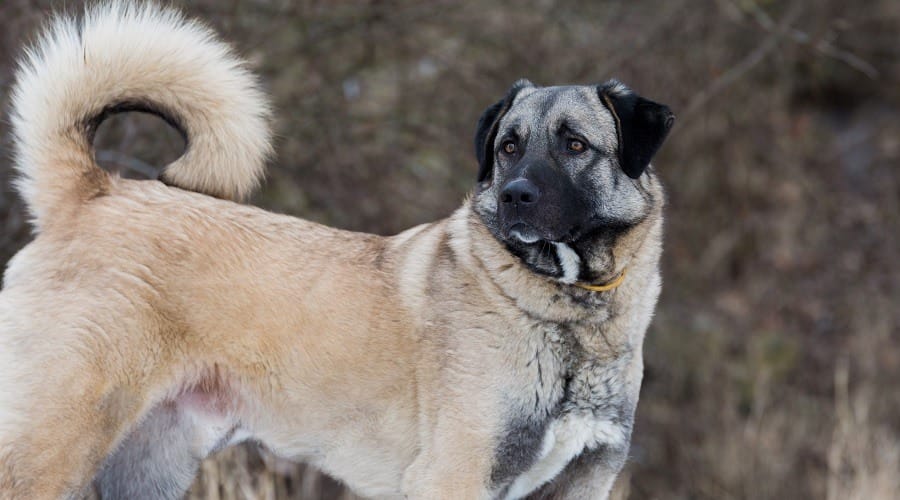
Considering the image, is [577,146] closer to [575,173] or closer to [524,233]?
[575,173]

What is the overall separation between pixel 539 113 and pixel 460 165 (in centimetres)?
333

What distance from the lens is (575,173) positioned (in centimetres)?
349

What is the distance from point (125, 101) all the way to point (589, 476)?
2050 millimetres

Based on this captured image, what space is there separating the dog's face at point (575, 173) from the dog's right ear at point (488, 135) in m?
0.09

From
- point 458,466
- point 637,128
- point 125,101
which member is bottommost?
point 458,466

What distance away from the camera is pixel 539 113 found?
361cm

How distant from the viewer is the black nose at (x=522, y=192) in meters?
3.33

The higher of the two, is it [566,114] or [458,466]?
[566,114]

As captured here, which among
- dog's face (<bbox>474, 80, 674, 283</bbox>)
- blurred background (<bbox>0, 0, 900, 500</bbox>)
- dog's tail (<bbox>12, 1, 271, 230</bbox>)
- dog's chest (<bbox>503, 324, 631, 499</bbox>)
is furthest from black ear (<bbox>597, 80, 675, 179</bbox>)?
blurred background (<bbox>0, 0, 900, 500</bbox>)

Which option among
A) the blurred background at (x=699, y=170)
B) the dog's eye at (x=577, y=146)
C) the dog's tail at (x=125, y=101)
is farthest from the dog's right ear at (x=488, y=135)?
the blurred background at (x=699, y=170)

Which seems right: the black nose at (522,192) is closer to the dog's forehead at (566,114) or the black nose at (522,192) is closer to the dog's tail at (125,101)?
the dog's forehead at (566,114)

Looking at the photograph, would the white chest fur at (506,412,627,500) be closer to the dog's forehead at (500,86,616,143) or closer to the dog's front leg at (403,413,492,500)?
the dog's front leg at (403,413,492,500)

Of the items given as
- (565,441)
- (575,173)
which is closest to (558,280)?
(575,173)

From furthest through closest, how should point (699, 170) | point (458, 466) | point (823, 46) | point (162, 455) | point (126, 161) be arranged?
point (699, 170), point (823, 46), point (126, 161), point (162, 455), point (458, 466)
